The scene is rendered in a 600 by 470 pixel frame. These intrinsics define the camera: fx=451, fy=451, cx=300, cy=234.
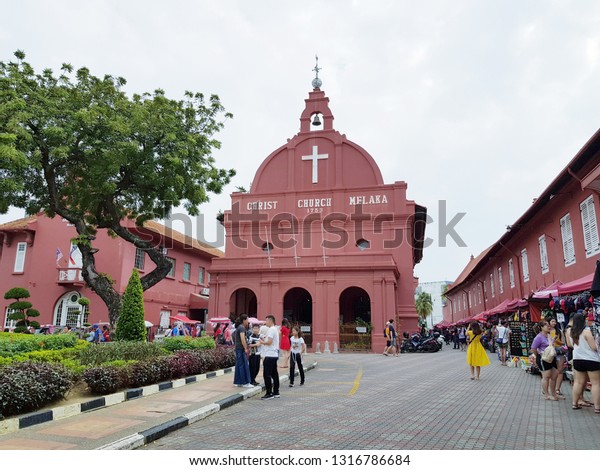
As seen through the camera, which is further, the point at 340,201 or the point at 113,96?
the point at 340,201

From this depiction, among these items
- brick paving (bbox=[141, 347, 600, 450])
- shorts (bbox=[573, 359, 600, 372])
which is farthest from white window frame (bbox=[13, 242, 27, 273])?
shorts (bbox=[573, 359, 600, 372])

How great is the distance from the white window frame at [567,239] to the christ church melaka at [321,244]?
356 inches

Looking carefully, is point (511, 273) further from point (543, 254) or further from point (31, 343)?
point (31, 343)

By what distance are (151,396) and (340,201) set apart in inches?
827

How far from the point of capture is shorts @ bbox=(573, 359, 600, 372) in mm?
6977

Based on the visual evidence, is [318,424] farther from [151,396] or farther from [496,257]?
[496,257]

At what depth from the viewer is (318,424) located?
632 centimetres

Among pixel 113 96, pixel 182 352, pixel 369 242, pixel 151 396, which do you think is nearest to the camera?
pixel 151 396

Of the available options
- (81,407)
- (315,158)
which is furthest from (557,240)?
(81,407)

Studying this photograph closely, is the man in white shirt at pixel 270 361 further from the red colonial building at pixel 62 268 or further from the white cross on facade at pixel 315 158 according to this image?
the white cross on facade at pixel 315 158

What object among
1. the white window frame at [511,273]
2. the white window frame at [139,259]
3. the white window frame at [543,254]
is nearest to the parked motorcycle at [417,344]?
the white window frame at [511,273]

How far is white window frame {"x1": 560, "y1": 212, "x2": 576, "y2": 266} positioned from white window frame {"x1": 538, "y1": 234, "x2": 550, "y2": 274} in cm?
213

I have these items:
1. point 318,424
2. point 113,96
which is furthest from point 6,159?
point 318,424

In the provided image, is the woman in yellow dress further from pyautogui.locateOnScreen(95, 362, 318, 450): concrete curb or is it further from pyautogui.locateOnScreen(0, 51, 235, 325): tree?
pyautogui.locateOnScreen(0, 51, 235, 325): tree
